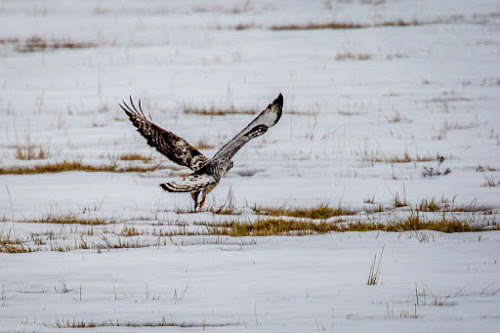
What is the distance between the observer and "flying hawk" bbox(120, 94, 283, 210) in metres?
5.86

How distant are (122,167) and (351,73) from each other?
7.69m

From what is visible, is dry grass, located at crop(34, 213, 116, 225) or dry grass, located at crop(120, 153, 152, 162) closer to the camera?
dry grass, located at crop(34, 213, 116, 225)

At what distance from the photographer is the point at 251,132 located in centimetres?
592

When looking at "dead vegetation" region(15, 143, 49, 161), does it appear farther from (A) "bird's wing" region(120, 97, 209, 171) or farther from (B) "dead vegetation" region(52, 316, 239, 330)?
(B) "dead vegetation" region(52, 316, 239, 330)

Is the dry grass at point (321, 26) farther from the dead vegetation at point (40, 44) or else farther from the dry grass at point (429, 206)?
the dry grass at point (429, 206)

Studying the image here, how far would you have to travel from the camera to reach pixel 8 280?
4516 mm

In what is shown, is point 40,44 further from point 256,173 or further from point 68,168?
point 256,173

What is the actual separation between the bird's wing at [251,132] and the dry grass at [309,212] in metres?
0.86

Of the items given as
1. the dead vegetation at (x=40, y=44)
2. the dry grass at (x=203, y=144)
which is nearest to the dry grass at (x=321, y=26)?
the dead vegetation at (x=40, y=44)

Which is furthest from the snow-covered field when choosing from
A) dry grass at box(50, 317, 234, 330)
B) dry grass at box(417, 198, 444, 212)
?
dry grass at box(417, 198, 444, 212)

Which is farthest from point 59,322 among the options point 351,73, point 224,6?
point 224,6

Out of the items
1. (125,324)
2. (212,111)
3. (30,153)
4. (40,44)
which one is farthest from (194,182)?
(40,44)

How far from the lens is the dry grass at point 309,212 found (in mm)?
6500

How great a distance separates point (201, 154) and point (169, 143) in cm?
30
